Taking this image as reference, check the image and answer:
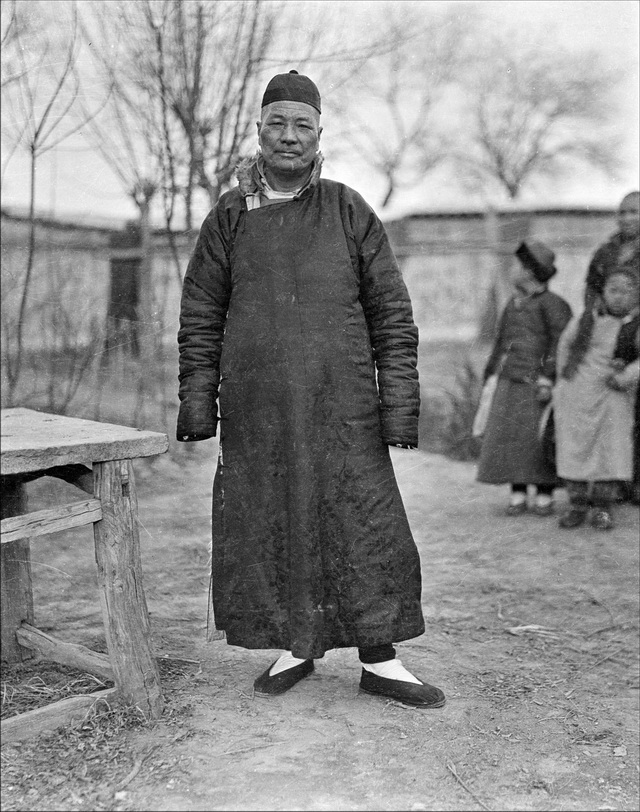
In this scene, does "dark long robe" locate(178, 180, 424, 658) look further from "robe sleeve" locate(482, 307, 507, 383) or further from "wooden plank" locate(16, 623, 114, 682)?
"robe sleeve" locate(482, 307, 507, 383)

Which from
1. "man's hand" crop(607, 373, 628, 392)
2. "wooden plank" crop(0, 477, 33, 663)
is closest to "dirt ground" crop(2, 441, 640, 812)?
"wooden plank" crop(0, 477, 33, 663)

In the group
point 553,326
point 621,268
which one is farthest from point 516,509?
point 621,268

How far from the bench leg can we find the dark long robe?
246mm

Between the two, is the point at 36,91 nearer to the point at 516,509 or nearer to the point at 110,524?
the point at 110,524

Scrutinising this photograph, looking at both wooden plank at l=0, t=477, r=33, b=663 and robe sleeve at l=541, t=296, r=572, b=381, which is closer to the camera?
wooden plank at l=0, t=477, r=33, b=663

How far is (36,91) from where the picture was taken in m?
3.21

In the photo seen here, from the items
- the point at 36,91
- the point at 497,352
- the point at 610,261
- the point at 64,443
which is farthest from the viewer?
the point at 497,352

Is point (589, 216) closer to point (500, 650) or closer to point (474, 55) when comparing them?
point (474, 55)

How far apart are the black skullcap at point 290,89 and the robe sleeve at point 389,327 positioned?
0.98ft

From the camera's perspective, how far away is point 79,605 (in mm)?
3199

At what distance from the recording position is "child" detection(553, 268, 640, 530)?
4.34m

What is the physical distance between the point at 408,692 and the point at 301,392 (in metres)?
0.91

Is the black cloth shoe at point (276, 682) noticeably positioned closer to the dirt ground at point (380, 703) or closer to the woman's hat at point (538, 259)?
the dirt ground at point (380, 703)

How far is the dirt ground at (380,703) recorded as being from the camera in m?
2.01
